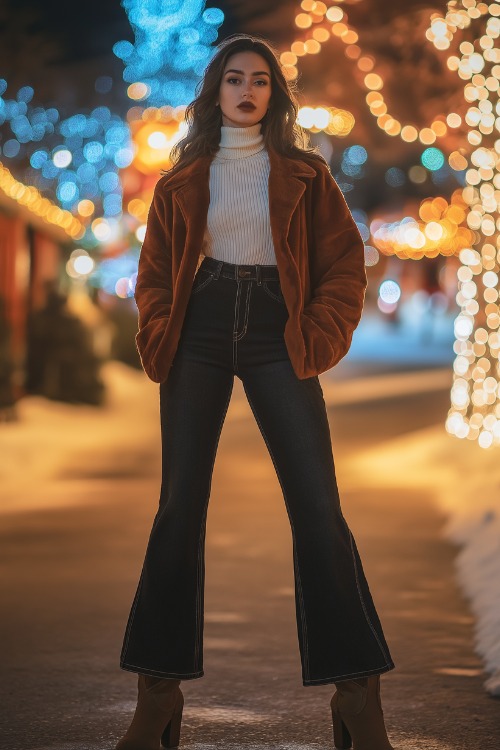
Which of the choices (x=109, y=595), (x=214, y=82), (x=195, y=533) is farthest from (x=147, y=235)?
(x=109, y=595)

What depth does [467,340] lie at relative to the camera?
9688mm

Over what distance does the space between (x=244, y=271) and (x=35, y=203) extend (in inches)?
465

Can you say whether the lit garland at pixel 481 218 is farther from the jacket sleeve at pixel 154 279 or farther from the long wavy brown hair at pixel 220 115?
the jacket sleeve at pixel 154 279

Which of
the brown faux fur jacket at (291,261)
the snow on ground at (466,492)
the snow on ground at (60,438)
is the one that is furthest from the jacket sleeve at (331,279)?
the snow on ground at (60,438)

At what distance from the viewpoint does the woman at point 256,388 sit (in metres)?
3.38

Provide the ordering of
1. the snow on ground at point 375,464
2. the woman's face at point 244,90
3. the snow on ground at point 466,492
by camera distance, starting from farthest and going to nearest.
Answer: the snow on ground at point 375,464 → the snow on ground at point 466,492 → the woman's face at point 244,90

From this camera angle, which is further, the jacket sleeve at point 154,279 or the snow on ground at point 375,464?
the snow on ground at point 375,464

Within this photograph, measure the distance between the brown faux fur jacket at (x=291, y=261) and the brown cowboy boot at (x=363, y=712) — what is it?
2.76 feet

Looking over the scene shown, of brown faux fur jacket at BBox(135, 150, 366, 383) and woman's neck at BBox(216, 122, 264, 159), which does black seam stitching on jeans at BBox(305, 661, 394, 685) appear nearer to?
brown faux fur jacket at BBox(135, 150, 366, 383)

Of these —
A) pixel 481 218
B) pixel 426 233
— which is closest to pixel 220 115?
pixel 481 218

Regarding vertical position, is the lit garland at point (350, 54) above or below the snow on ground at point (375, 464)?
above

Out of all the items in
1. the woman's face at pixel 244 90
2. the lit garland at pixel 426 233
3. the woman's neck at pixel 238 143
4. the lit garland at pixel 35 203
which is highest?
the lit garland at pixel 426 233

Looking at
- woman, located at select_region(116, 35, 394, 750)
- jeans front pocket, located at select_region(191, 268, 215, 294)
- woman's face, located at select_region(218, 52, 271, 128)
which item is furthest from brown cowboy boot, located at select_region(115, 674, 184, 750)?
woman's face, located at select_region(218, 52, 271, 128)

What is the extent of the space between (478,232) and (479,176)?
0.43 meters
